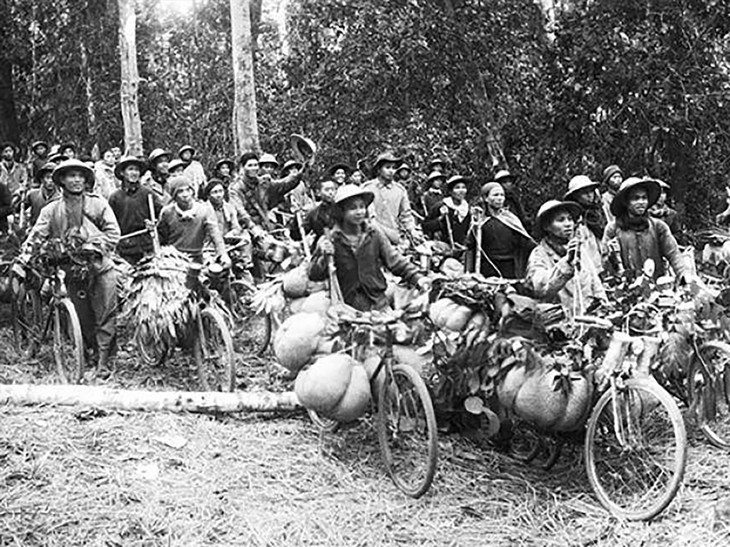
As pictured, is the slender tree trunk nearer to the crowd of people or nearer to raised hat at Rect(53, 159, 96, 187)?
the crowd of people

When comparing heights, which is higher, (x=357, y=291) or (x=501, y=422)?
(x=357, y=291)

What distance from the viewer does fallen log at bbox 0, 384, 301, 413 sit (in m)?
6.18

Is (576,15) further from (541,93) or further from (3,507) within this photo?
(3,507)

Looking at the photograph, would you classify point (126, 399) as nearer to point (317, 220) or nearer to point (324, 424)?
point (324, 424)

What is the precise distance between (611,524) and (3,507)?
3.19 meters

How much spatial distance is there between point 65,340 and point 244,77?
23.8ft

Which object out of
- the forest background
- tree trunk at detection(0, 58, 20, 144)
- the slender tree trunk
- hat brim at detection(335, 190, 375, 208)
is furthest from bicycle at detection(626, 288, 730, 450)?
tree trunk at detection(0, 58, 20, 144)

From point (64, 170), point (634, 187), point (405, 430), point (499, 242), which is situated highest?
point (64, 170)

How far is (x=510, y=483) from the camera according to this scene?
5.67 metres

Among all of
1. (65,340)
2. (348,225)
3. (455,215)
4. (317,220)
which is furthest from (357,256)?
(455,215)

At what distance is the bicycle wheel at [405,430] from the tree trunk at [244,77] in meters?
9.26

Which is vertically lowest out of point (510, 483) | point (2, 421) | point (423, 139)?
point (510, 483)

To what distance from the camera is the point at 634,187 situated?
7.12 m

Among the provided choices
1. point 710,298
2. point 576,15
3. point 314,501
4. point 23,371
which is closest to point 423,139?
point 576,15
